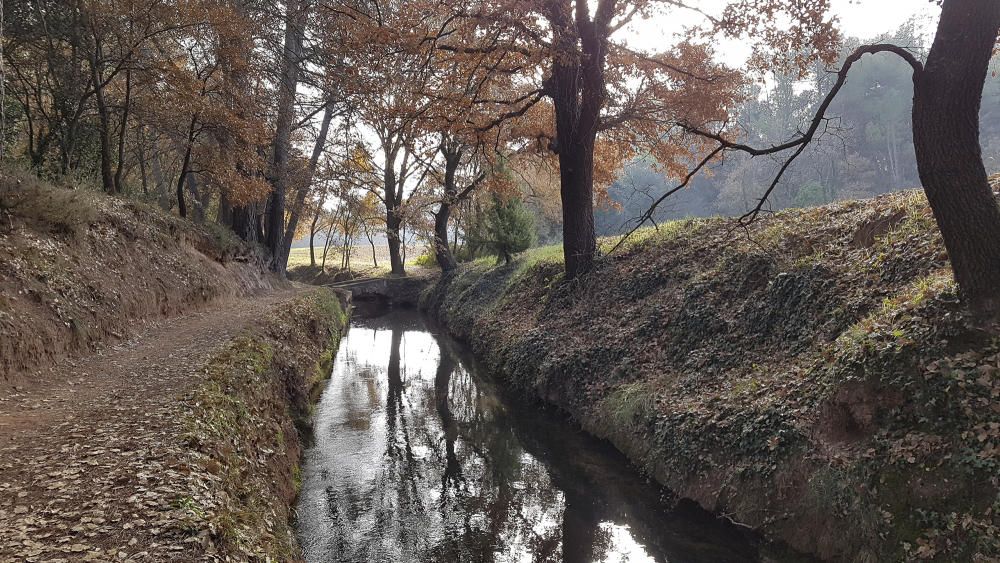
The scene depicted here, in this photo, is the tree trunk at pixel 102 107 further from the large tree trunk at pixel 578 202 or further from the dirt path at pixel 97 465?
the large tree trunk at pixel 578 202

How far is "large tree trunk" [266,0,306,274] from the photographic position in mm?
16812

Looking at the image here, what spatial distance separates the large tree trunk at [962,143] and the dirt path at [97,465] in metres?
7.40

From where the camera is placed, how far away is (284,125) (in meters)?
19.0

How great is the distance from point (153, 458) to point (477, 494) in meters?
4.19

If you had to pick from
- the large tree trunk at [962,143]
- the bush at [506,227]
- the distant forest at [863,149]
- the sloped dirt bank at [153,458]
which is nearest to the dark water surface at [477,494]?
the sloped dirt bank at [153,458]

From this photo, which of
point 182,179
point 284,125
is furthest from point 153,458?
point 284,125

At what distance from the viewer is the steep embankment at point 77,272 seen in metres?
6.57

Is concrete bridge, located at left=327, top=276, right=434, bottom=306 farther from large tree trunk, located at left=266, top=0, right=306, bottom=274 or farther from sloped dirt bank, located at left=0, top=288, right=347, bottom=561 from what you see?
sloped dirt bank, located at left=0, top=288, right=347, bottom=561

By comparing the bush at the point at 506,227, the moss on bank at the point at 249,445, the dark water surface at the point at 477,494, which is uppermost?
the bush at the point at 506,227

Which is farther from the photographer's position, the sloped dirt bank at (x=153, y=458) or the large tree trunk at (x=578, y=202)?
the large tree trunk at (x=578, y=202)

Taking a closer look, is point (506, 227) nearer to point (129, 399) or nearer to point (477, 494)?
point (477, 494)

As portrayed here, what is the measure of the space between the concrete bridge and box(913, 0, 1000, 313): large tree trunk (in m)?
29.9

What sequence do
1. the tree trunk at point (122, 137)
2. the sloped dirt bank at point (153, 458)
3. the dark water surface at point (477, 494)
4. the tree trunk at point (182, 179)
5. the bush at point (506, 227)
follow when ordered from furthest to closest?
the bush at point (506, 227) < the tree trunk at point (182, 179) < the tree trunk at point (122, 137) < the dark water surface at point (477, 494) < the sloped dirt bank at point (153, 458)

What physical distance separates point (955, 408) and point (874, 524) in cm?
130
